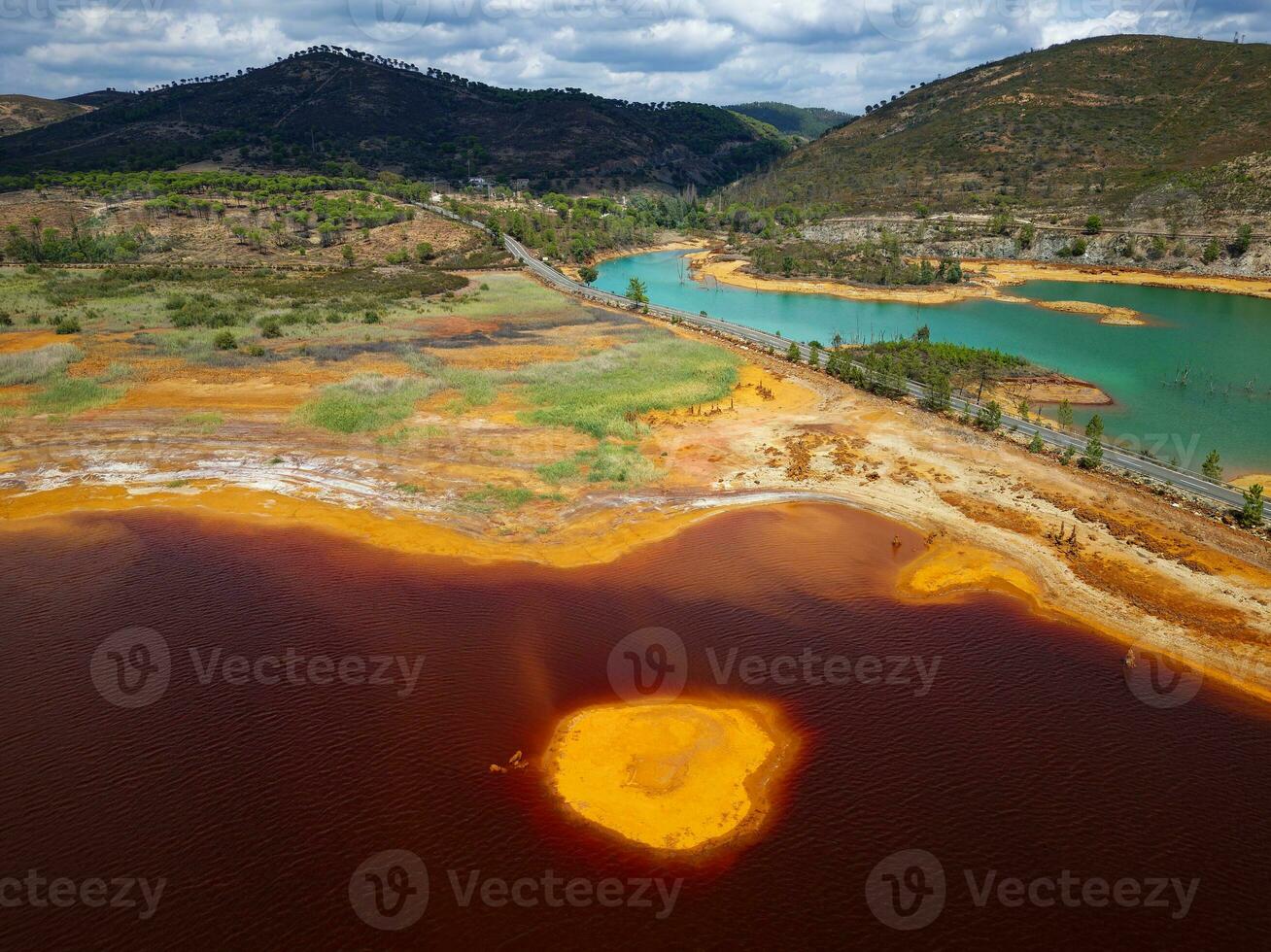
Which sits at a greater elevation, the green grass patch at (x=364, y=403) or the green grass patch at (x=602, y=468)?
the green grass patch at (x=364, y=403)

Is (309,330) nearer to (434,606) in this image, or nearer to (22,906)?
(434,606)

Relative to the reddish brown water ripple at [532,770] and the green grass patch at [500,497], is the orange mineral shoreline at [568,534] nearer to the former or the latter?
the reddish brown water ripple at [532,770]

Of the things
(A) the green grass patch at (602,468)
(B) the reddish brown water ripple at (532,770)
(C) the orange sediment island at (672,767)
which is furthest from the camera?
(A) the green grass patch at (602,468)

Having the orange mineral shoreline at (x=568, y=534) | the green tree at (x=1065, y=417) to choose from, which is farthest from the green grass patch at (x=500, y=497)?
the green tree at (x=1065, y=417)

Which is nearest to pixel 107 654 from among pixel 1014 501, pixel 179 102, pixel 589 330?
pixel 1014 501

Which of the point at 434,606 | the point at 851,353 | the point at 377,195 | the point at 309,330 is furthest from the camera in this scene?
the point at 377,195

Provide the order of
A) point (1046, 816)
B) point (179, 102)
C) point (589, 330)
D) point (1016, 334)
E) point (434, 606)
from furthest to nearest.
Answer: point (179, 102)
point (1016, 334)
point (589, 330)
point (434, 606)
point (1046, 816)

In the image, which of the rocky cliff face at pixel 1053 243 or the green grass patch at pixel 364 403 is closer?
the green grass patch at pixel 364 403

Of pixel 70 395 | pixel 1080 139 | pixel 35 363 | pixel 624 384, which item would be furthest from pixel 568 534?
pixel 1080 139
